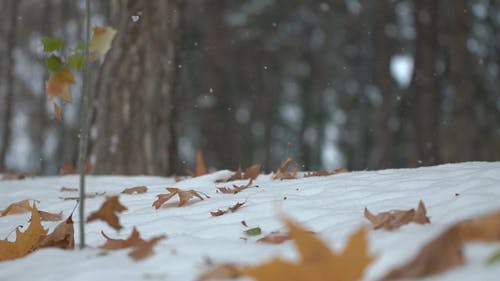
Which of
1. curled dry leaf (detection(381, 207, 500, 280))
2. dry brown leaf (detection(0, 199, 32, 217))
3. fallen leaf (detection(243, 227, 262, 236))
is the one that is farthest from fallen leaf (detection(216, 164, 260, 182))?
curled dry leaf (detection(381, 207, 500, 280))

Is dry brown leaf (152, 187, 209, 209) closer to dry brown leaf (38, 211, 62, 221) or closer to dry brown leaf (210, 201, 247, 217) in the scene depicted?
dry brown leaf (210, 201, 247, 217)

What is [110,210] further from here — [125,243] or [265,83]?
[265,83]

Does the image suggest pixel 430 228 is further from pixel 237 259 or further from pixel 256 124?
pixel 256 124

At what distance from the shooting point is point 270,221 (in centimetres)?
178

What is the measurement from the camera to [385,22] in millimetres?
11633

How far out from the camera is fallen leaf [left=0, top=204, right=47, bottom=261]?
166cm

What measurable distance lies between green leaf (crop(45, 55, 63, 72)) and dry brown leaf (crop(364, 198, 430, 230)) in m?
1.02

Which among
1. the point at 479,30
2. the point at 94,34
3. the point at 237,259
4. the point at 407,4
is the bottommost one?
the point at 237,259

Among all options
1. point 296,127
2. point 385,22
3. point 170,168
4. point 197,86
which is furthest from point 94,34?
point 296,127

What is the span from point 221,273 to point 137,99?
3490 mm

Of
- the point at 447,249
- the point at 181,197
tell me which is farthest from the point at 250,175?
the point at 447,249

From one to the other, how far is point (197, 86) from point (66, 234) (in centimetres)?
1504

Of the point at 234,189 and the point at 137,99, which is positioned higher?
the point at 137,99

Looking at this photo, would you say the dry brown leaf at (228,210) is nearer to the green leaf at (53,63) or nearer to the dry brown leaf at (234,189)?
the dry brown leaf at (234,189)
